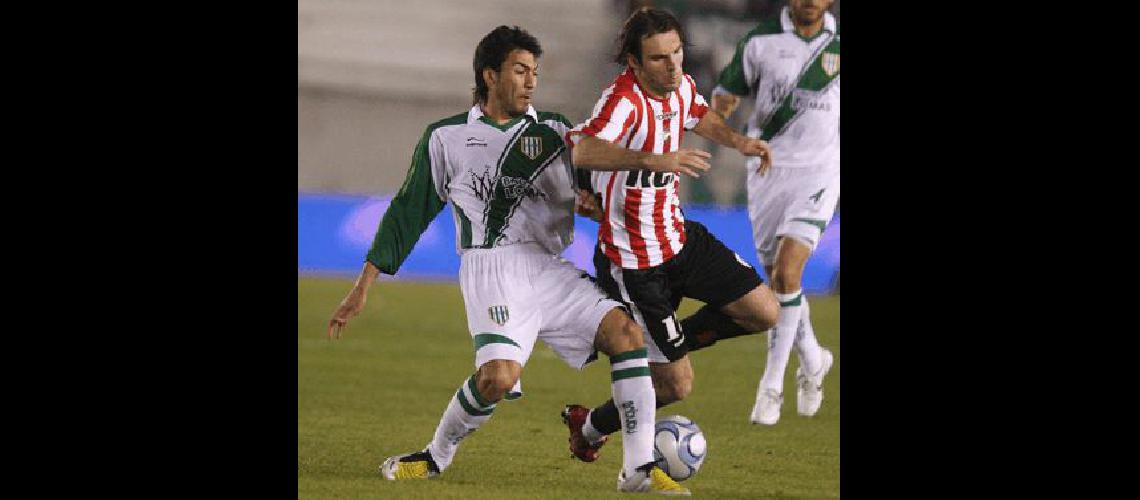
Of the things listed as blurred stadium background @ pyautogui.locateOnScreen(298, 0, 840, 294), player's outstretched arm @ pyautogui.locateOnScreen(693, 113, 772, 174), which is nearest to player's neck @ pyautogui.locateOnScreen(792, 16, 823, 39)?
player's outstretched arm @ pyautogui.locateOnScreen(693, 113, 772, 174)

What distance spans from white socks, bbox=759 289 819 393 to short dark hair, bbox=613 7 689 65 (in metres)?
2.13

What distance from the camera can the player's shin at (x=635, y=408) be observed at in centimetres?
474

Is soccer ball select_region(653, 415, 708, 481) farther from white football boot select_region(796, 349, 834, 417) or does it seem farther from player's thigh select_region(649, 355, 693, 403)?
white football boot select_region(796, 349, 834, 417)

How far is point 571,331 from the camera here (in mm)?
4906

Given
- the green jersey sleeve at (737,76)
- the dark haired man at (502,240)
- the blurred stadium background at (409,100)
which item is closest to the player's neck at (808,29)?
the green jersey sleeve at (737,76)

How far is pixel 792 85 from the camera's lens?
22.9 feet

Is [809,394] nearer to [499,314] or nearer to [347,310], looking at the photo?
[499,314]

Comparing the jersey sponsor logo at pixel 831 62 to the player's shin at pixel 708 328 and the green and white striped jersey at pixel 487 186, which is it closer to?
the player's shin at pixel 708 328

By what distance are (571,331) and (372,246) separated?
76 centimetres

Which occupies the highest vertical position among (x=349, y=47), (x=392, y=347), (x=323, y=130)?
(x=349, y=47)

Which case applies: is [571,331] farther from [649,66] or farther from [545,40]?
[545,40]

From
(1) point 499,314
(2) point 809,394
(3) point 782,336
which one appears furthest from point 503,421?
(1) point 499,314

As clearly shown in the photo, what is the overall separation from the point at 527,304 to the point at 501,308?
96mm
